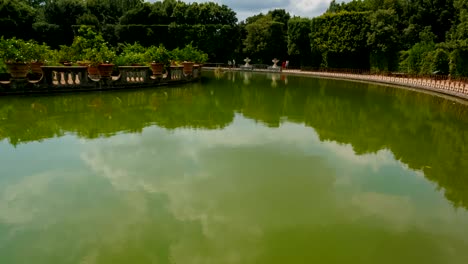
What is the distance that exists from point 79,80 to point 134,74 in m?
3.82

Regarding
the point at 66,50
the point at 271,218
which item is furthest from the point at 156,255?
the point at 66,50

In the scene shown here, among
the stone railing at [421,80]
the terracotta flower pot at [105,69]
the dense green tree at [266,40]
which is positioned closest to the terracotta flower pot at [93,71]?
the terracotta flower pot at [105,69]

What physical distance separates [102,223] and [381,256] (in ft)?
12.5

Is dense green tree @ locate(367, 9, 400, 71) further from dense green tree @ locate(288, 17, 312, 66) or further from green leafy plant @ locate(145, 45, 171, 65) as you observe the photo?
green leafy plant @ locate(145, 45, 171, 65)

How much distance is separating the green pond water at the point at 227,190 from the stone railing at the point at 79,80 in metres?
5.12

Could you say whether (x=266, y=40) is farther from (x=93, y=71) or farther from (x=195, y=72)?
(x=93, y=71)

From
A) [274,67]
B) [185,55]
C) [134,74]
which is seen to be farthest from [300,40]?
[134,74]

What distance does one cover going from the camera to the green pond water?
5.56 metres

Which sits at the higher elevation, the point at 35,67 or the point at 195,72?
the point at 35,67

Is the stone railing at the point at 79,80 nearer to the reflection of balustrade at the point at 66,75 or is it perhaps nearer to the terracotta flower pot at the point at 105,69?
the reflection of balustrade at the point at 66,75

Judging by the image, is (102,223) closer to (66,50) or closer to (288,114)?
(288,114)

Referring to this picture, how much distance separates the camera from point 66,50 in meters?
26.6

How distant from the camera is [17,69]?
19141mm

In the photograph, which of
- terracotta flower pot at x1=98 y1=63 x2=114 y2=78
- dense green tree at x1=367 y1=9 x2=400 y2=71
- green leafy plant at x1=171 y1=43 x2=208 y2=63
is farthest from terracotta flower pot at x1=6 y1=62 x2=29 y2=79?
dense green tree at x1=367 y1=9 x2=400 y2=71
